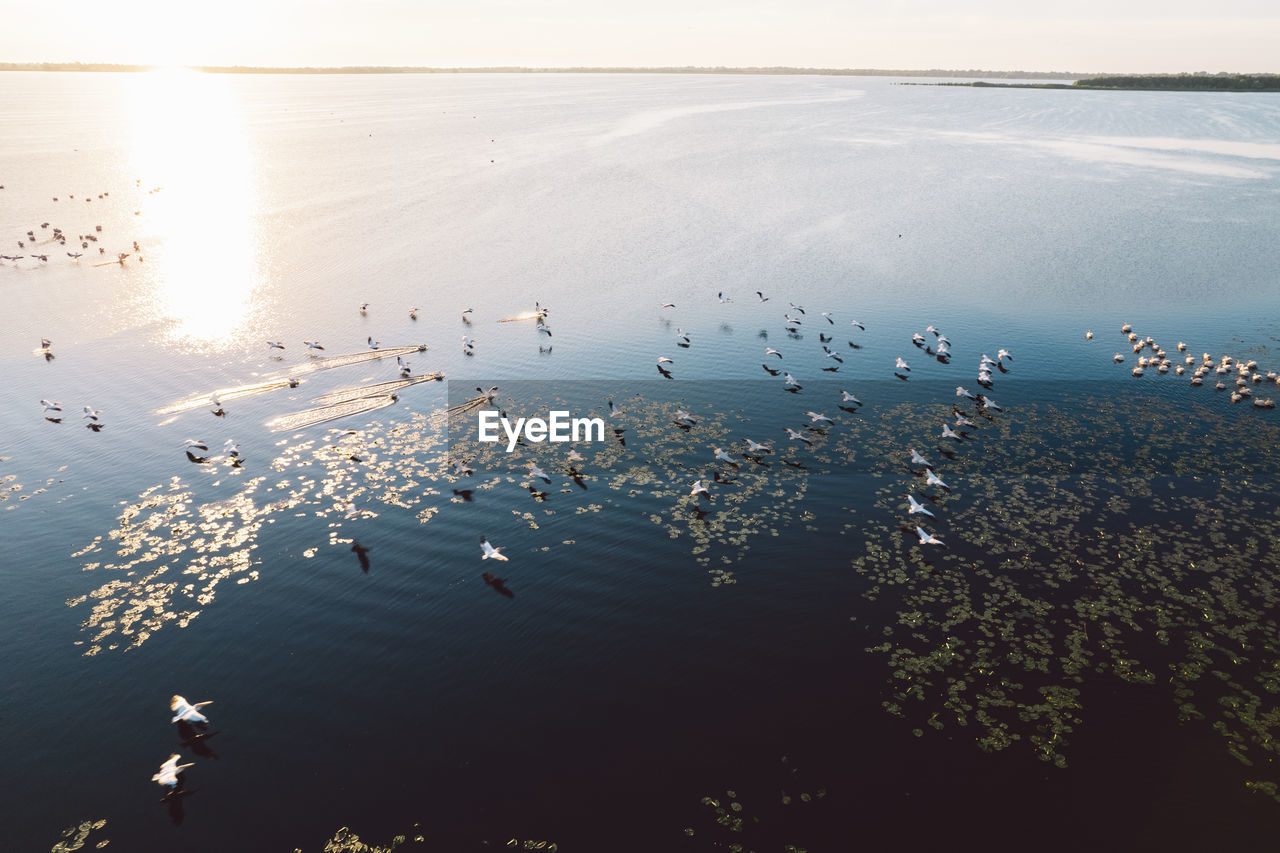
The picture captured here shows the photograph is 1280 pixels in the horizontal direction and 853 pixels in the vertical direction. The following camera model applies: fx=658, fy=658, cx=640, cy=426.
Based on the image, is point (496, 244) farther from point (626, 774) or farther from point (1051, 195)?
point (1051, 195)

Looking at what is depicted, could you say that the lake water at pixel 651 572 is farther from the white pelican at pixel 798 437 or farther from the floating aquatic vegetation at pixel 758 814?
the white pelican at pixel 798 437

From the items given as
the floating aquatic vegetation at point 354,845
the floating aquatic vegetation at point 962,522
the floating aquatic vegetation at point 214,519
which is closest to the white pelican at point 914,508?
the floating aquatic vegetation at point 962,522

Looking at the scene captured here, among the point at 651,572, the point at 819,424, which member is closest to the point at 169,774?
the point at 651,572

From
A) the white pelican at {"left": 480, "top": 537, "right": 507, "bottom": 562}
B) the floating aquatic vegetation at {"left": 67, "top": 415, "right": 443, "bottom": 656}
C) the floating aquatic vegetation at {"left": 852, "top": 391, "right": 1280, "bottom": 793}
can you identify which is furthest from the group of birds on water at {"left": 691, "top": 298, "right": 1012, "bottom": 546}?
the floating aquatic vegetation at {"left": 67, "top": 415, "right": 443, "bottom": 656}

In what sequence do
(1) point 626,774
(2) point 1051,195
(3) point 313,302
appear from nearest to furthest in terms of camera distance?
(1) point 626,774 → (3) point 313,302 → (2) point 1051,195

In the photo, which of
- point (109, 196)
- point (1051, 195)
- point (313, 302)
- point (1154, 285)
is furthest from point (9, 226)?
point (1051, 195)

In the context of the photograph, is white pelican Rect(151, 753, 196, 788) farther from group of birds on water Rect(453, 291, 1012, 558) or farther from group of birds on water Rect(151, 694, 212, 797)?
group of birds on water Rect(453, 291, 1012, 558)
